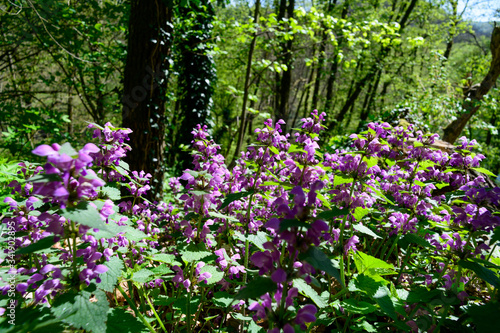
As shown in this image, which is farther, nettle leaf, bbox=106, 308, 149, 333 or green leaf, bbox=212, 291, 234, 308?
green leaf, bbox=212, 291, 234, 308

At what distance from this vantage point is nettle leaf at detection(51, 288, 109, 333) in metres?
1.02

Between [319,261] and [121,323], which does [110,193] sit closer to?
[121,323]

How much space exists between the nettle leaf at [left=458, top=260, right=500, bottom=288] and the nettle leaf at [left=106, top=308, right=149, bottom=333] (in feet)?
5.91

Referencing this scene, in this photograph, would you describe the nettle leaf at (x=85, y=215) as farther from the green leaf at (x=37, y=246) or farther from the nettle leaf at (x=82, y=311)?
the nettle leaf at (x=82, y=311)

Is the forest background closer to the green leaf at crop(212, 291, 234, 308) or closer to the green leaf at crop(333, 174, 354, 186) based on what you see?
Answer: the green leaf at crop(212, 291, 234, 308)

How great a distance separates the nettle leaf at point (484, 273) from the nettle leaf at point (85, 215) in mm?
1837

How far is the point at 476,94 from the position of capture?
804 cm

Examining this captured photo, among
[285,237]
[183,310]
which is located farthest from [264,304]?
[183,310]

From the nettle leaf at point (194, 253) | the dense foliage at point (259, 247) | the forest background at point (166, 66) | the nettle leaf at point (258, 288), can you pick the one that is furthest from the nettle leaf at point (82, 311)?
the forest background at point (166, 66)

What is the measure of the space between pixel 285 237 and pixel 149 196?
4.60 metres

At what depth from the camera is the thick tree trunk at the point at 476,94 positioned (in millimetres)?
7139

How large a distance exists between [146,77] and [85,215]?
13.4 feet

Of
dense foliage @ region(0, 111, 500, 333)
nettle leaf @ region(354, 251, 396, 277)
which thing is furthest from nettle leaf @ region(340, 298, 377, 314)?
nettle leaf @ region(354, 251, 396, 277)

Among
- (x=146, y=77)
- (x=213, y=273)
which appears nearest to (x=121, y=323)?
(x=213, y=273)
